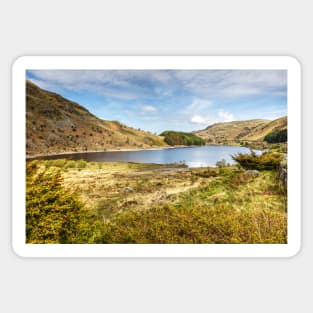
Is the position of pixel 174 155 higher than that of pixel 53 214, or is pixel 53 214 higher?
pixel 174 155

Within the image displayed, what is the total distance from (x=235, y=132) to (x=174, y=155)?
33.0 inches

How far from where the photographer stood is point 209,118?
2.89m

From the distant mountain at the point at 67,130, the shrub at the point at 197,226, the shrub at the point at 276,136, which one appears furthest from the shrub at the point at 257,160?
the distant mountain at the point at 67,130

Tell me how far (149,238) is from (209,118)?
1660 mm

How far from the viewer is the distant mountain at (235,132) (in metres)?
2.86

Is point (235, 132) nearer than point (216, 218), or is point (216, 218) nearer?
point (216, 218)

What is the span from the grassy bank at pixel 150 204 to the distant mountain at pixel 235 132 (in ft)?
1.31

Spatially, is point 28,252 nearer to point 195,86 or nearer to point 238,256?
point 238,256

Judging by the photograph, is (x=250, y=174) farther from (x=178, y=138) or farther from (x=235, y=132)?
(x=178, y=138)

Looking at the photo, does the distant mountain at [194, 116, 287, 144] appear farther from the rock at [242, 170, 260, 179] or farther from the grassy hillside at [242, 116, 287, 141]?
the rock at [242, 170, 260, 179]

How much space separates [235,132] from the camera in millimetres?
2949

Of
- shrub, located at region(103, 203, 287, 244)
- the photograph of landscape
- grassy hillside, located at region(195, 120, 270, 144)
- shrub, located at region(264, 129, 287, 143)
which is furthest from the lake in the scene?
shrub, located at region(103, 203, 287, 244)

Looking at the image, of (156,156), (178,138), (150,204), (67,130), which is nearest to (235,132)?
(178,138)

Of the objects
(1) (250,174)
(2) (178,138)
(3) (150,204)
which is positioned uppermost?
(2) (178,138)
